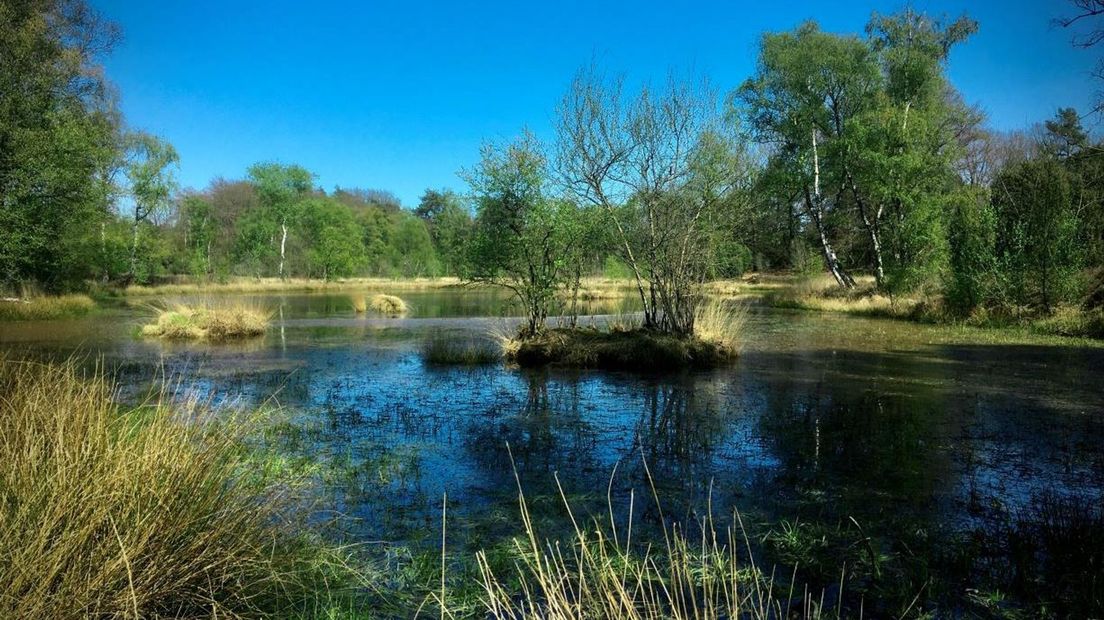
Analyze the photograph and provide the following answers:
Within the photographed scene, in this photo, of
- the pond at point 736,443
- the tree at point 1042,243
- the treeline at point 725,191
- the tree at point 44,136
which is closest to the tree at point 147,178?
the treeline at point 725,191

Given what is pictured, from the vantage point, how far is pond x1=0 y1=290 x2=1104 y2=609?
4.97 metres

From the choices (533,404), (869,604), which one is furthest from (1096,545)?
(533,404)

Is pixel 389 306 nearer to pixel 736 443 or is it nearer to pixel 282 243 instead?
pixel 736 443

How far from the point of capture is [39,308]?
1026 inches

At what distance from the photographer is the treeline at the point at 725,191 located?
579 inches

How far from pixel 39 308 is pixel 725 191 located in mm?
27870

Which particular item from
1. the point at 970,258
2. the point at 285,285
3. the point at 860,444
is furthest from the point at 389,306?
the point at 285,285

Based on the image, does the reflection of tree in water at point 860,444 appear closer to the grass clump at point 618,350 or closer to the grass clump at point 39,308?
the grass clump at point 618,350

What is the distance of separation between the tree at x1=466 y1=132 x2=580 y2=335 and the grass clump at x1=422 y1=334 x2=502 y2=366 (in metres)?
1.42

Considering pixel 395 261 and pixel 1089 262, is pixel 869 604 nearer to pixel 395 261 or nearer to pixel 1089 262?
pixel 1089 262

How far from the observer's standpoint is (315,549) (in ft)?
13.4

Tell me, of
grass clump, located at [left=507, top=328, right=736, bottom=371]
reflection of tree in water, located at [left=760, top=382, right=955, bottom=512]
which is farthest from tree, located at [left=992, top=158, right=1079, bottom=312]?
reflection of tree in water, located at [left=760, top=382, right=955, bottom=512]

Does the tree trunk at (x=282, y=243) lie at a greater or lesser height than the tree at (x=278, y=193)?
lesser

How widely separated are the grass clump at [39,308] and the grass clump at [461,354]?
61.5 feet
